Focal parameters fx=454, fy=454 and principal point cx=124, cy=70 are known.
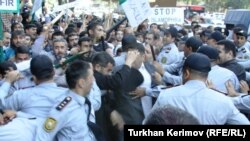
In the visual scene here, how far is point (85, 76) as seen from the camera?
369 cm

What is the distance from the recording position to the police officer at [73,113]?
3385 mm

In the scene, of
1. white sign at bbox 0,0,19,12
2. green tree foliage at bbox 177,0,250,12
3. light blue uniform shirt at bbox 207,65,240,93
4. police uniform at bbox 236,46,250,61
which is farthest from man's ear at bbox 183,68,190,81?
green tree foliage at bbox 177,0,250,12

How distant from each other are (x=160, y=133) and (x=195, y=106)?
1.79 metres

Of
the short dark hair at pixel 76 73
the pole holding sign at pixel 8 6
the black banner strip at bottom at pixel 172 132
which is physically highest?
the pole holding sign at pixel 8 6

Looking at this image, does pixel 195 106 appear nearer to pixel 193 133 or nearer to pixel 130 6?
pixel 193 133

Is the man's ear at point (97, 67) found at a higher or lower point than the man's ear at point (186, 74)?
lower

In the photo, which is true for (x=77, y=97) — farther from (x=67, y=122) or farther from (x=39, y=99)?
(x=39, y=99)

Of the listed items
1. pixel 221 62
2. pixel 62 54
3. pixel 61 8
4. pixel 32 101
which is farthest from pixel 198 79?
pixel 61 8

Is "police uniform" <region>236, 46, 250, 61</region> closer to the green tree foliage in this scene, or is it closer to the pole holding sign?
the pole holding sign

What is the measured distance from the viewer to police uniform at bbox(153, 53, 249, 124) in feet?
11.7

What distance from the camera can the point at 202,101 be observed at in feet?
11.7

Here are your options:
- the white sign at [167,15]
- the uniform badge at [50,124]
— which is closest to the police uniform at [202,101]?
the uniform badge at [50,124]

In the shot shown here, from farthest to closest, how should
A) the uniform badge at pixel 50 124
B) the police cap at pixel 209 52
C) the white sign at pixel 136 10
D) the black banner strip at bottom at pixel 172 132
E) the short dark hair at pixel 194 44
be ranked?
the white sign at pixel 136 10, the short dark hair at pixel 194 44, the police cap at pixel 209 52, the uniform badge at pixel 50 124, the black banner strip at bottom at pixel 172 132

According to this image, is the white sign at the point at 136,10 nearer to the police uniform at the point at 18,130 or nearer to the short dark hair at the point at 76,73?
the short dark hair at the point at 76,73
